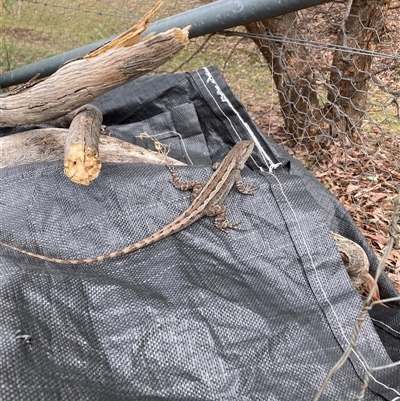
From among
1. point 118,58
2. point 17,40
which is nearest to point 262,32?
point 118,58

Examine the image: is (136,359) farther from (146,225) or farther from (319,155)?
(319,155)

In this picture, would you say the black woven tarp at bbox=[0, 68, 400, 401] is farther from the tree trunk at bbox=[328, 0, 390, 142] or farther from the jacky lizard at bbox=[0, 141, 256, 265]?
the tree trunk at bbox=[328, 0, 390, 142]

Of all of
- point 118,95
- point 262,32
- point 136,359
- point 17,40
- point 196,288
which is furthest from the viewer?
point 17,40

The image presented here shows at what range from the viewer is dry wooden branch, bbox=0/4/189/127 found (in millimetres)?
2654

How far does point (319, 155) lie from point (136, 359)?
3.67 meters

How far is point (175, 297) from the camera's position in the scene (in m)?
2.37

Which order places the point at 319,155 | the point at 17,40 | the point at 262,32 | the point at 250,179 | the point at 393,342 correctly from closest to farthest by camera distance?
the point at 393,342
the point at 250,179
the point at 262,32
the point at 319,155
the point at 17,40

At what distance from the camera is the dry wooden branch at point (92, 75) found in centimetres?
265

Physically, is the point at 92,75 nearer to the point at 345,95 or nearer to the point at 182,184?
the point at 182,184

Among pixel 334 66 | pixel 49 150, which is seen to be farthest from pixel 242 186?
pixel 334 66

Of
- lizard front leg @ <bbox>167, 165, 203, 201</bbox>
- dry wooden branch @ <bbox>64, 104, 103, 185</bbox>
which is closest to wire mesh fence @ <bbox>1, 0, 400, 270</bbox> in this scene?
lizard front leg @ <bbox>167, 165, 203, 201</bbox>

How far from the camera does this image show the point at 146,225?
2.83 m

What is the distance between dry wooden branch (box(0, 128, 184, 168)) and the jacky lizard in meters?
0.44

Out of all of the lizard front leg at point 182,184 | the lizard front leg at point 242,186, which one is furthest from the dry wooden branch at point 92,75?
the lizard front leg at point 242,186
